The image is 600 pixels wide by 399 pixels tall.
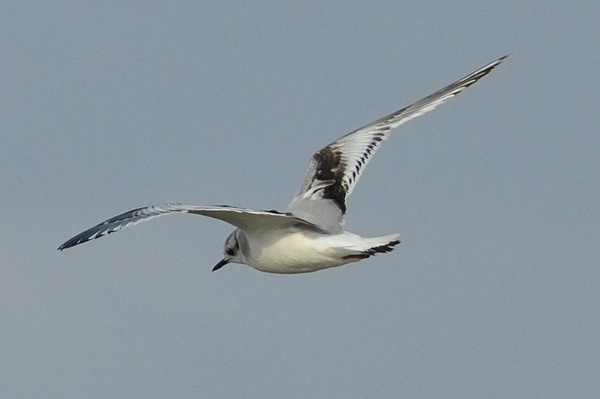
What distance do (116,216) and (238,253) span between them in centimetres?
288

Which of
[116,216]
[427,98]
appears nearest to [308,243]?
[116,216]

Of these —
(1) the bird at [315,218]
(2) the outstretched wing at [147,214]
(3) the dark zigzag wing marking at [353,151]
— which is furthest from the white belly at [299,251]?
(3) the dark zigzag wing marking at [353,151]

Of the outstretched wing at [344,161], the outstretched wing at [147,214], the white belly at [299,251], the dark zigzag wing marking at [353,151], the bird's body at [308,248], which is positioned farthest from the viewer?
the dark zigzag wing marking at [353,151]

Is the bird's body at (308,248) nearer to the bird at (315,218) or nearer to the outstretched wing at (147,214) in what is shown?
the bird at (315,218)

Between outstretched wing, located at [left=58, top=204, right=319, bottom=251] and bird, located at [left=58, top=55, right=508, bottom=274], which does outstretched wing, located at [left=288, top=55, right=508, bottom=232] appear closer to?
bird, located at [left=58, top=55, right=508, bottom=274]

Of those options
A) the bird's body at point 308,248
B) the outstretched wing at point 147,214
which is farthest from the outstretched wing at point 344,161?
the outstretched wing at point 147,214

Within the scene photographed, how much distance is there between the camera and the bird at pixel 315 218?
45.6 ft

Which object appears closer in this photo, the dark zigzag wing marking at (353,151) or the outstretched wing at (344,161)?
the outstretched wing at (344,161)

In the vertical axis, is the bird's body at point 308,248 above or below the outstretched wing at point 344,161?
below

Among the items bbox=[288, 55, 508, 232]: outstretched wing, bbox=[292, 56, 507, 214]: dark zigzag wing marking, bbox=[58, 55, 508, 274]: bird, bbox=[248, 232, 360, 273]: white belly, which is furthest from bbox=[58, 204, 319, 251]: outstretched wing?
bbox=[292, 56, 507, 214]: dark zigzag wing marking

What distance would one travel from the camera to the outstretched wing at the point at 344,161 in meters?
16.5

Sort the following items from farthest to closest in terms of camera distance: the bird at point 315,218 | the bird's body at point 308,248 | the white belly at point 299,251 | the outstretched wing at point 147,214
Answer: the white belly at point 299,251 → the bird's body at point 308,248 → the bird at point 315,218 → the outstretched wing at point 147,214

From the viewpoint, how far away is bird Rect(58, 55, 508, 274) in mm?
13891

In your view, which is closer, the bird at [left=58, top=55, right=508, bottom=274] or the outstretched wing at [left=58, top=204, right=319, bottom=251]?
the outstretched wing at [left=58, top=204, right=319, bottom=251]
